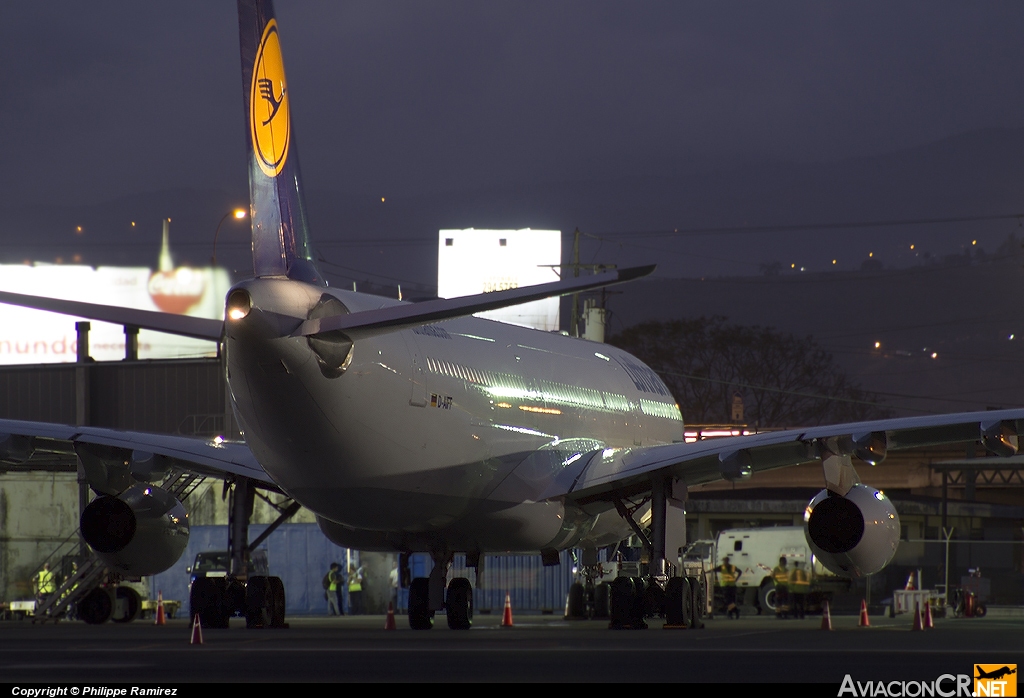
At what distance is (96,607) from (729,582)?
52.3 ft

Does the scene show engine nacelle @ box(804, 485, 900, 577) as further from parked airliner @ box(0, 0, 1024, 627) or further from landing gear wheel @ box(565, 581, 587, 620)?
landing gear wheel @ box(565, 581, 587, 620)

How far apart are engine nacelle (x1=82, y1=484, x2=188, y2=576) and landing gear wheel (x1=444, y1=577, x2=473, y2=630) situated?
14.0 feet

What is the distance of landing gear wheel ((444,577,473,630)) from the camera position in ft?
76.0

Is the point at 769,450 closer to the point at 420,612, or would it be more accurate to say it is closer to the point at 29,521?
the point at 420,612

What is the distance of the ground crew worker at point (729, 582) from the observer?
3694 centimetres

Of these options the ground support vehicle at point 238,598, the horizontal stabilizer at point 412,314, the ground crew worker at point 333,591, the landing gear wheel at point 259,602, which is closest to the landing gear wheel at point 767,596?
the ground crew worker at point 333,591

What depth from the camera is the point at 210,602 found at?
21422mm

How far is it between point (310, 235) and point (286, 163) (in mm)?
1024

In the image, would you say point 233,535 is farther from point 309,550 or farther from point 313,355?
point 309,550

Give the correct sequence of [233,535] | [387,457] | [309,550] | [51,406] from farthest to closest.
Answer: [51,406], [309,550], [233,535], [387,457]

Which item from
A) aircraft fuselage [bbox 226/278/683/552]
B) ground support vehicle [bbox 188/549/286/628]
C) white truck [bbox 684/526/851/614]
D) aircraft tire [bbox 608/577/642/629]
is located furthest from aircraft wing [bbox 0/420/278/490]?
white truck [bbox 684/526/851/614]

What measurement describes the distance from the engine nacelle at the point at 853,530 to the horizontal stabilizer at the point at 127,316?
30.6ft

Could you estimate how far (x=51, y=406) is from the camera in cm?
5428

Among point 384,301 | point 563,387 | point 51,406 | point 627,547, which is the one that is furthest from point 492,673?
point 51,406
